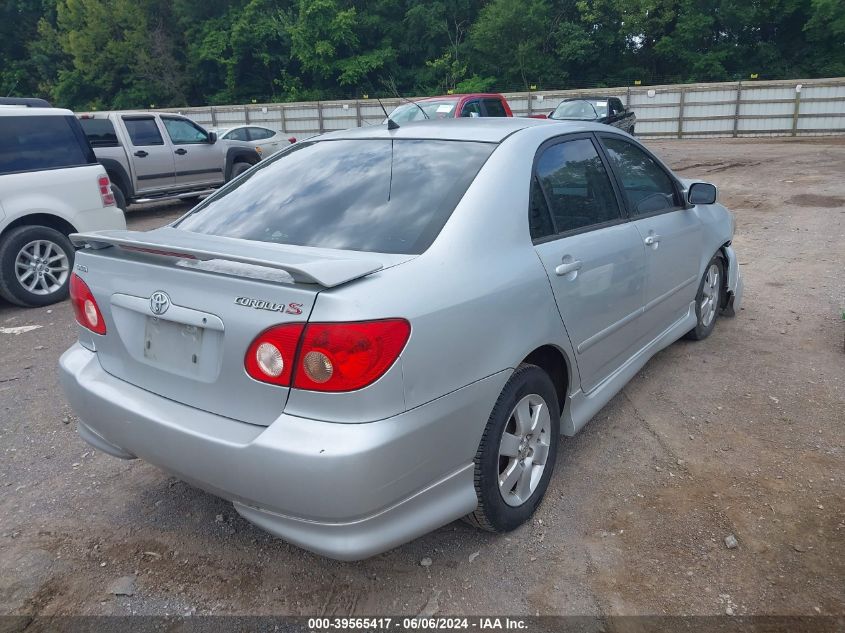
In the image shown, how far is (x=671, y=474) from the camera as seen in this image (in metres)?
3.25

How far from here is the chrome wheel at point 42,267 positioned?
6.58 metres

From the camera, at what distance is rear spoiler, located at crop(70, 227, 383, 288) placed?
2.07 meters

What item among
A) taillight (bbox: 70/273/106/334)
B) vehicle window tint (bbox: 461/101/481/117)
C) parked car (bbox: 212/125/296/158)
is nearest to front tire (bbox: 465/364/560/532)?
taillight (bbox: 70/273/106/334)

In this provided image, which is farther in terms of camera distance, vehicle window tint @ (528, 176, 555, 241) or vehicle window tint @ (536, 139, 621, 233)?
vehicle window tint @ (536, 139, 621, 233)

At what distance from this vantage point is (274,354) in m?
2.11

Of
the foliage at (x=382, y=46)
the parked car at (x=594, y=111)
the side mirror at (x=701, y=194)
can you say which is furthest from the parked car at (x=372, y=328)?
the foliage at (x=382, y=46)

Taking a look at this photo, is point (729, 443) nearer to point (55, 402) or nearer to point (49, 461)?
point (49, 461)

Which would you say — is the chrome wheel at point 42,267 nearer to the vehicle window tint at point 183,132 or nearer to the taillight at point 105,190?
the taillight at point 105,190

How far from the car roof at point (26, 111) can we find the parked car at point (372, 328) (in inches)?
175

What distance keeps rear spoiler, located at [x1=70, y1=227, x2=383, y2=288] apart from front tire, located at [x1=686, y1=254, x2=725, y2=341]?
11.0ft

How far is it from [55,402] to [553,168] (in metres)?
3.51

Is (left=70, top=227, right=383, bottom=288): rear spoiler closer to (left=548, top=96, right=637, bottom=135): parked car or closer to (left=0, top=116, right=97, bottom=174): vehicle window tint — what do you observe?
(left=0, top=116, right=97, bottom=174): vehicle window tint

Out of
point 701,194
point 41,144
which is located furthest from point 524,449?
point 41,144

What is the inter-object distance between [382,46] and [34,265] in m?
39.2
